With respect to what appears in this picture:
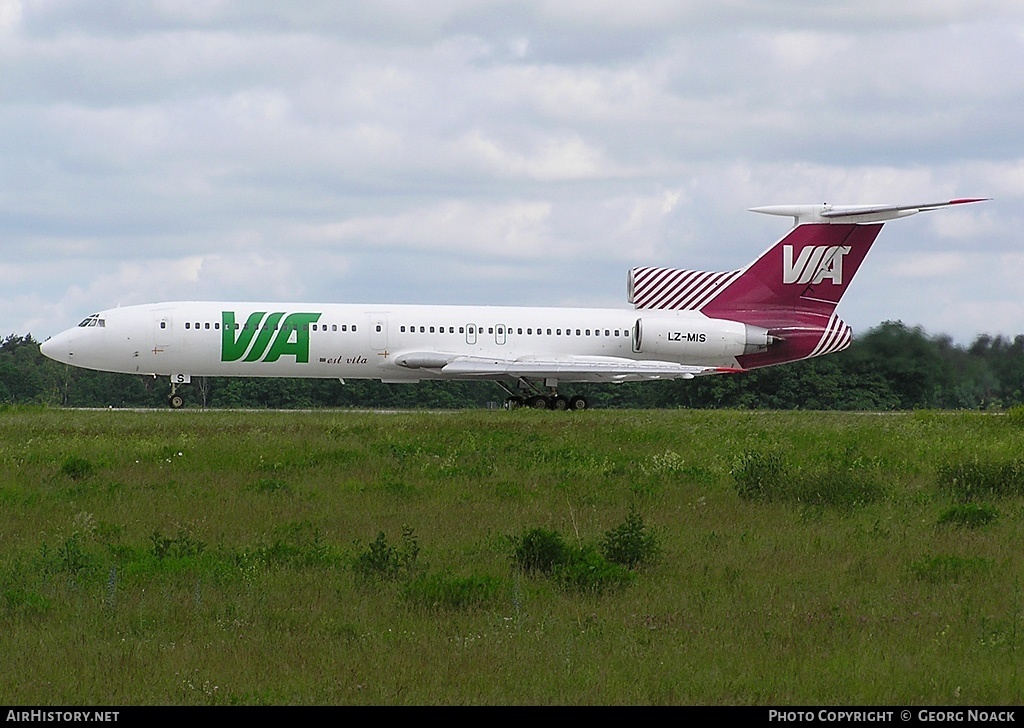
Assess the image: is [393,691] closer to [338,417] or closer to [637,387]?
[338,417]

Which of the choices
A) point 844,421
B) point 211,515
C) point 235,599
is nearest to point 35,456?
point 211,515

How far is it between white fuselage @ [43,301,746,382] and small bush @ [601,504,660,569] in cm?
2426

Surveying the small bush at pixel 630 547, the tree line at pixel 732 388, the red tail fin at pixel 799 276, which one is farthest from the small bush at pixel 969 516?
the red tail fin at pixel 799 276

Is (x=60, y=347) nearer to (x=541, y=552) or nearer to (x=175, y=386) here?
(x=175, y=386)

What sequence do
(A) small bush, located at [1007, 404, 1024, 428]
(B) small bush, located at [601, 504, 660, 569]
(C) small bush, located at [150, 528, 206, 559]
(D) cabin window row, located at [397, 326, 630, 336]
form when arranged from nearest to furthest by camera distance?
(B) small bush, located at [601, 504, 660, 569] → (C) small bush, located at [150, 528, 206, 559] → (A) small bush, located at [1007, 404, 1024, 428] → (D) cabin window row, located at [397, 326, 630, 336]

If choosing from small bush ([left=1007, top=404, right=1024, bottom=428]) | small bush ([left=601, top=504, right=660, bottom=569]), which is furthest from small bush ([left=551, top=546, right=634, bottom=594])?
small bush ([left=1007, top=404, right=1024, bottom=428])

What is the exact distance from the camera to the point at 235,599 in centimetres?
1288

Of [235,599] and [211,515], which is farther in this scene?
[211,515]

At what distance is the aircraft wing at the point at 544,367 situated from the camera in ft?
129

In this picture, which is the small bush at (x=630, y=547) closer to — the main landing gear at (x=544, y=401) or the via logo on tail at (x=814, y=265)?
the main landing gear at (x=544, y=401)

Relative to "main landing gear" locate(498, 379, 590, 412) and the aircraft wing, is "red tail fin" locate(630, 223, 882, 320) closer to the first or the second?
the aircraft wing

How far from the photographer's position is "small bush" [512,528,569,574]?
14320 millimetres

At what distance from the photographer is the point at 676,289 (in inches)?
1683

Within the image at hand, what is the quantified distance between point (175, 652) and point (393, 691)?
2142 millimetres
